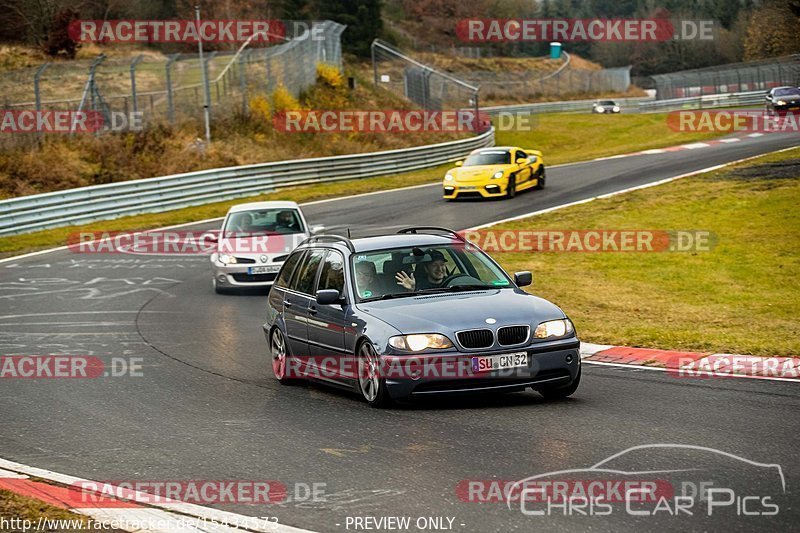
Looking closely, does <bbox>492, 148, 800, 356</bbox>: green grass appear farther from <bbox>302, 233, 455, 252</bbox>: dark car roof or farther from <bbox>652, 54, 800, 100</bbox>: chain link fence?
<bbox>652, 54, 800, 100</bbox>: chain link fence

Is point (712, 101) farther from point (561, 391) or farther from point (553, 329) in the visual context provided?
point (553, 329)

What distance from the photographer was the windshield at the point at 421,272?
10266 millimetres

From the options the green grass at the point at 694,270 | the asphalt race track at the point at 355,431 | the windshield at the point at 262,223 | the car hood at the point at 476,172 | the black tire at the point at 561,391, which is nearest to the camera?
the asphalt race track at the point at 355,431

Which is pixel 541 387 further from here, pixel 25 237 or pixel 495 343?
pixel 25 237

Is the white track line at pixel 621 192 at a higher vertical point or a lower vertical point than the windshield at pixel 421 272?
lower

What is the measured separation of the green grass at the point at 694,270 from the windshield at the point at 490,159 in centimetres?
421

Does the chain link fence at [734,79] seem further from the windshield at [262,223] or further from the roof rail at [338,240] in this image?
the roof rail at [338,240]

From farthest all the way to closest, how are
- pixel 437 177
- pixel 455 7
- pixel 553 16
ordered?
1. pixel 553 16
2. pixel 455 7
3. pixel 437 177

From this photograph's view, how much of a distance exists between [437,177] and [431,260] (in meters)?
31.1

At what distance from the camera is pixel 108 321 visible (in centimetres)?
1680

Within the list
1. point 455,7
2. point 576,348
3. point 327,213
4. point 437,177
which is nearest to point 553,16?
point 455,7

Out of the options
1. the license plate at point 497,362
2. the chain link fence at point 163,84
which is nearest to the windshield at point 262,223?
the license plate at point 497,362

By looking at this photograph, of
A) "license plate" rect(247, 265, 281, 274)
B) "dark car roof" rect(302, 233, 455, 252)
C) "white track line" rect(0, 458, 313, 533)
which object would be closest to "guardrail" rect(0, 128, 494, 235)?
"license plate" rect(247, 265, 281, 274)

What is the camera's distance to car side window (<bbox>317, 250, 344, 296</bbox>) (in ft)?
34.9
